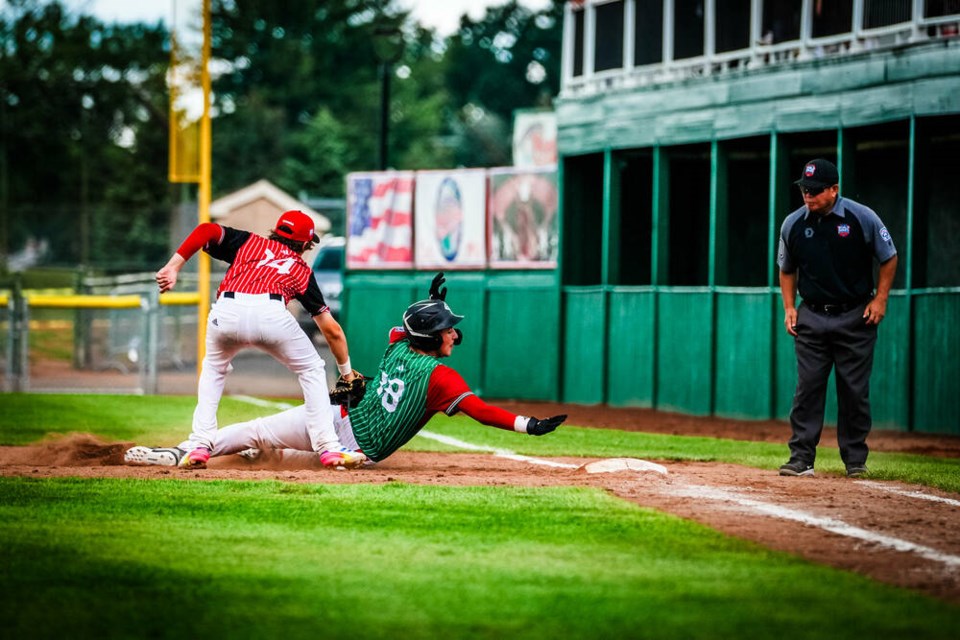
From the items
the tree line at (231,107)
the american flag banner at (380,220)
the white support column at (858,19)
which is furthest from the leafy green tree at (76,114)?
the white support column at (858,19)

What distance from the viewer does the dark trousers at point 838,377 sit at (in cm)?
984

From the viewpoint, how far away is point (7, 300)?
21250mm

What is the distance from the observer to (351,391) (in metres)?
9.62

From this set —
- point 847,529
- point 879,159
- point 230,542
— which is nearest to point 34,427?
point 230,542

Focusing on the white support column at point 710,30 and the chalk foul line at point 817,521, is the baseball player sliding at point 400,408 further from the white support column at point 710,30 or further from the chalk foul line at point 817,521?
the white support column at point 710,30

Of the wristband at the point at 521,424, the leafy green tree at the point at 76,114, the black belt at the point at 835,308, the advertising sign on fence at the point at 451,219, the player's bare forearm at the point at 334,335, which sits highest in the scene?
the leafy green tree at the point at 76,114

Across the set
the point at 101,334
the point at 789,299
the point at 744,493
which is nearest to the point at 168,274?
the point at 744,493

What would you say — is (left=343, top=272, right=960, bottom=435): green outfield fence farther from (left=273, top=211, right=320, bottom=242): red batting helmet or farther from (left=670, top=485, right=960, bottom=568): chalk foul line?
(left=273, top=211, right=320, bottom=242): red batting helmet

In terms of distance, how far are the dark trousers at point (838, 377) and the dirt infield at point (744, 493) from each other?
0.91 feet

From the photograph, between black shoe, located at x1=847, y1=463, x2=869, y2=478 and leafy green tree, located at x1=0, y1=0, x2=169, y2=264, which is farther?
leafy green tree, located at x1=0, y1=0, x2=169, y2=264

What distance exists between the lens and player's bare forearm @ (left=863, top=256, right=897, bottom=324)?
9719 mm

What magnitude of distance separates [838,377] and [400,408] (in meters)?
3.01

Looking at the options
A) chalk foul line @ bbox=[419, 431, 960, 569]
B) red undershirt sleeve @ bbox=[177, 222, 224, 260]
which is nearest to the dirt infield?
chalk foul line @ bbox=[419, 431, 960, 569]

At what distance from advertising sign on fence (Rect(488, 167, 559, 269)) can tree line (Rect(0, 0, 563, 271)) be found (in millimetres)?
22760
